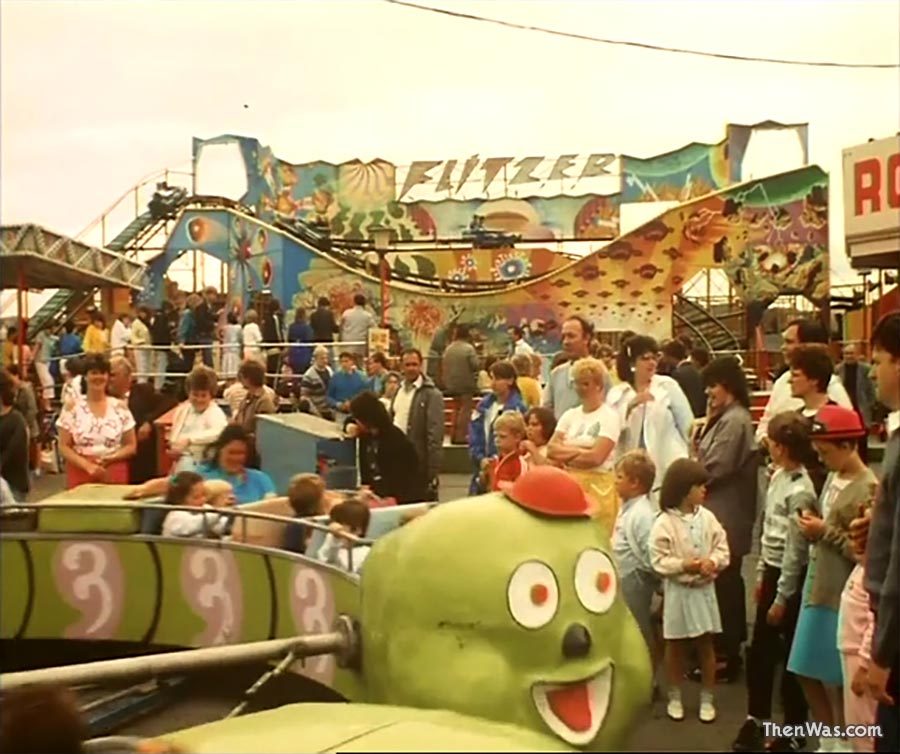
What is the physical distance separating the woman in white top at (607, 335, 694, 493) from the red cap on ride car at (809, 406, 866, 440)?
0.12 m

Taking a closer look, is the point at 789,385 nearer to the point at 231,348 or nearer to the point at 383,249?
the point at 383,249

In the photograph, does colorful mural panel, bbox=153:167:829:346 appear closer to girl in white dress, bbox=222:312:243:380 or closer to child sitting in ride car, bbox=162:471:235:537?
girl in white dress, bbox=222:312:243:380

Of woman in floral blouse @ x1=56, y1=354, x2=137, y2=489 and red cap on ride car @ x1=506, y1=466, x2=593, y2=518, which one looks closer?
red cap on ride car @ x1=506, y1=466, x2=593, y2=518

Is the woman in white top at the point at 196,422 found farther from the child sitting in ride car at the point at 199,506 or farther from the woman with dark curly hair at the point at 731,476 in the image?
the woman with dark curly hair at the point at 731,476

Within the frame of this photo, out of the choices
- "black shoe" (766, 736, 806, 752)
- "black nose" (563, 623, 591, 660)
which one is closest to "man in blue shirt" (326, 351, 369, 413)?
"black nose" (563, 623, 591, 660)

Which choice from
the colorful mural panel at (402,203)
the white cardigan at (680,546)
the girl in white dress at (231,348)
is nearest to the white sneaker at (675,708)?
the white cardigan at (680,546)

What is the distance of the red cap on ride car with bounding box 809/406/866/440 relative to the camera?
3.81 ft

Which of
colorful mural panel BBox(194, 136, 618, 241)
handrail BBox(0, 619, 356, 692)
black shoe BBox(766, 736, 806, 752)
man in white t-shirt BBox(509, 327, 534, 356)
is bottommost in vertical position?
black shoe BBox(766, 736, 806, 752)

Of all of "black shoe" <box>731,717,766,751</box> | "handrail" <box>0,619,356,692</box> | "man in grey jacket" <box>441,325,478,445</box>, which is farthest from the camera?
"man in grey jacket" <box>441,325,478,445</box>

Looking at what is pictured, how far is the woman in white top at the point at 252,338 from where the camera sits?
4.08 feet

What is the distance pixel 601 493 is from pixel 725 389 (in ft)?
0.55

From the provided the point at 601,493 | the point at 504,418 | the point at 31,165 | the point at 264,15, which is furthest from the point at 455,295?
the point at 31,165

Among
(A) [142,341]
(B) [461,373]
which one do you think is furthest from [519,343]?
(A) [142,341]

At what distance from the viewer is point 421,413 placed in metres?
1.27
